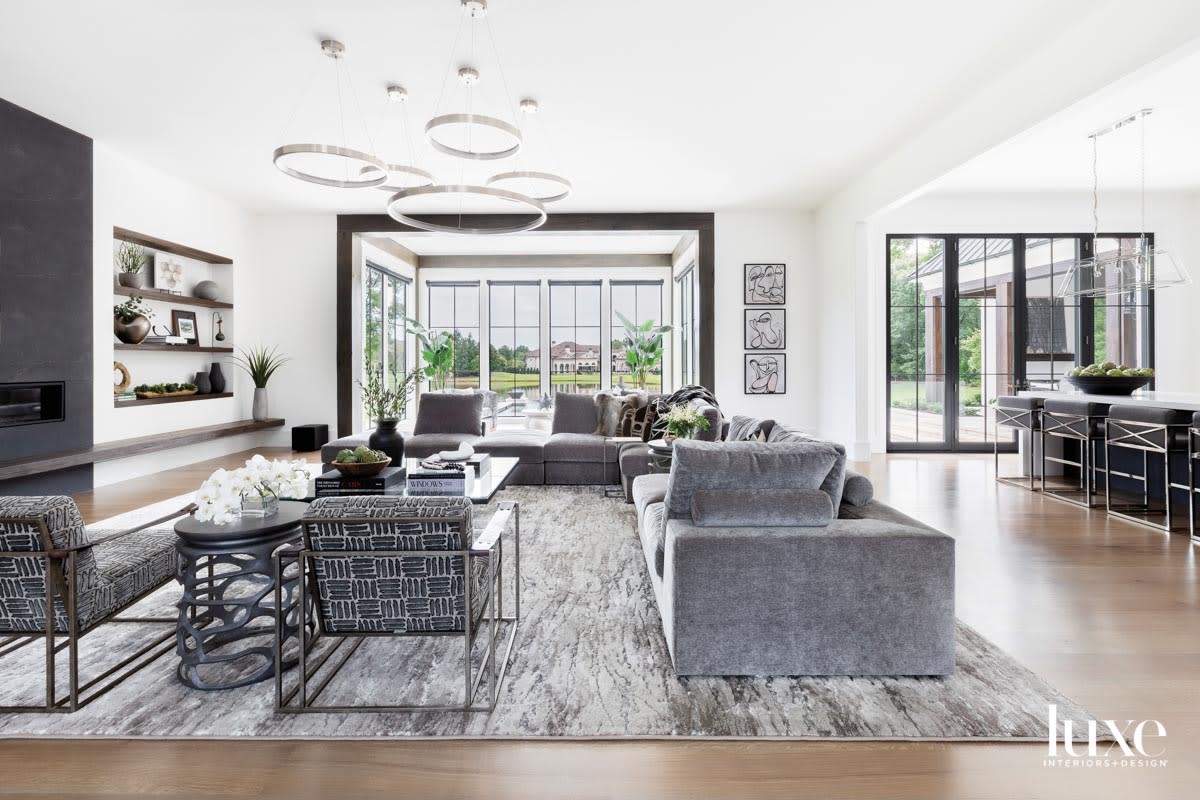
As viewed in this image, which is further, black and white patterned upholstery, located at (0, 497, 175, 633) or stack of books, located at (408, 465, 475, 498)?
stack of books, located at (408, 465, 475, 498)

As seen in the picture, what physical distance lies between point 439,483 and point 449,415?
10.3ft

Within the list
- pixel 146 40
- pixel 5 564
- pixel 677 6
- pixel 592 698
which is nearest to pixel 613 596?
pixel 592 698

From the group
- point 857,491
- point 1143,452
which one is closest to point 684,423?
point 857,491

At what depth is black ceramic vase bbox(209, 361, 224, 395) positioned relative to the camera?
7.51 metres

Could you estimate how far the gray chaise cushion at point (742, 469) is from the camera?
7.73 ft

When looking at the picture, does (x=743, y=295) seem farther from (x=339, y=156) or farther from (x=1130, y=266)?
(x=339, y=156)

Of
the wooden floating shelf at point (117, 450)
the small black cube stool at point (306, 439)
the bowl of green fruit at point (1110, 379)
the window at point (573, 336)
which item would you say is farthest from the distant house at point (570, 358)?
the bowl of green fruit at point (1110, 379)

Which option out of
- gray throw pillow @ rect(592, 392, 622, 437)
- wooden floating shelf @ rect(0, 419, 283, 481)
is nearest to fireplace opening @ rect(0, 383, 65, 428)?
wooden floating shelf @ rect(0, 419, 283, 481)

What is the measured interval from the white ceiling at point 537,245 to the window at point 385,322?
0.64m

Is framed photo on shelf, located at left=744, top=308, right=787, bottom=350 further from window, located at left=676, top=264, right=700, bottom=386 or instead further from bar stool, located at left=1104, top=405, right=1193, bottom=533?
bar stool, located at left=1104, top=405, right=1193, bottom=533

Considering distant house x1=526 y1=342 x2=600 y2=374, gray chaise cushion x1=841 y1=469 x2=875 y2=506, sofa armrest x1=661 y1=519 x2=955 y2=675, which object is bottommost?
sofa armrest x1=661 y1=519 x2=955 y2=675

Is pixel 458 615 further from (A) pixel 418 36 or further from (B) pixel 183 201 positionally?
(B) pixel 183 201

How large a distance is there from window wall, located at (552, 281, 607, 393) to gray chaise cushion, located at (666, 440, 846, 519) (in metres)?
8.69

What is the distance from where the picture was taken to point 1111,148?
233 inches
